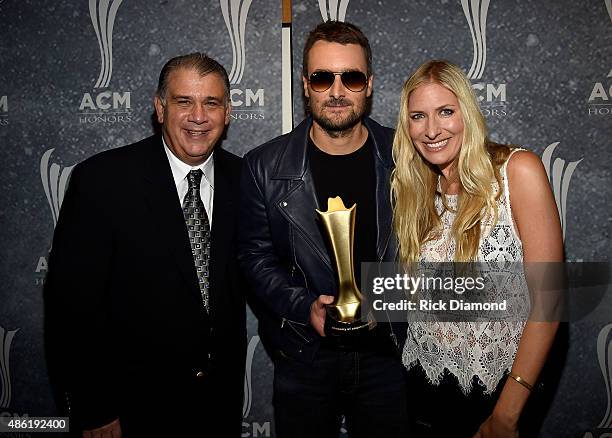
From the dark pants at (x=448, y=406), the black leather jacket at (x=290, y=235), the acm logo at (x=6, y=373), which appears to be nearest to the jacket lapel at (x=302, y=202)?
the black leather jacket at (x=290, y=235)

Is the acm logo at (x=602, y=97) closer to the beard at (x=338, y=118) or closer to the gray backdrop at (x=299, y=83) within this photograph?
the gray backdrop at (x=299, y=83)

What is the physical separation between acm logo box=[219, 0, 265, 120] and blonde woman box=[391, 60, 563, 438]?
0.84 m

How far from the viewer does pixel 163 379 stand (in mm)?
1703

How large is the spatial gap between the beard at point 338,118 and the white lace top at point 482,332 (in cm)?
43

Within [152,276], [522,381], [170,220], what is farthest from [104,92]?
[522,381]

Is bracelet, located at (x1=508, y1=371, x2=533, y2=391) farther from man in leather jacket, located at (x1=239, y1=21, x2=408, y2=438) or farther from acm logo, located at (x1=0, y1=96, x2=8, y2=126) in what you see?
acm logo, located at (x1=0, y1=96, x2=8, y2=126)

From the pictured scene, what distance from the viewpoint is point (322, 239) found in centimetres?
167

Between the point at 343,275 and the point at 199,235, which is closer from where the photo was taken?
the point at 343,275

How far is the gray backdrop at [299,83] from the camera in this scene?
2145mm

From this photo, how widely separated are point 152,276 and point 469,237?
1016mm

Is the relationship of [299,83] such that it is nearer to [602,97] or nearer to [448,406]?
[602,97]

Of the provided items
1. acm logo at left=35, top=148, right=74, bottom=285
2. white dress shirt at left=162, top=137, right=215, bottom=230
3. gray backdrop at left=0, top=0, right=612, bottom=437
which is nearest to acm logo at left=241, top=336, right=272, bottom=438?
gray backdrop at left=0, top=0, right=612, bottom=437

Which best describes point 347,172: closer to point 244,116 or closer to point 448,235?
point 448,235

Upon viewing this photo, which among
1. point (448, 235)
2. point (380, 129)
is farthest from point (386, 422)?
point (380, 129)
